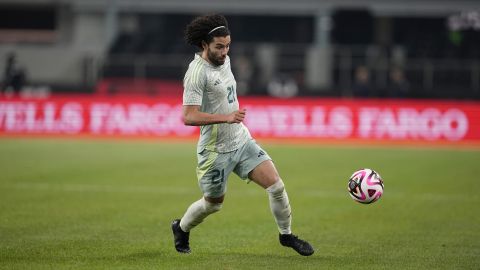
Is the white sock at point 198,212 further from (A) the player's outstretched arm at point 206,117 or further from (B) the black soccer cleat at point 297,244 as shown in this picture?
(A) the player's outstretched arm at point 206,117

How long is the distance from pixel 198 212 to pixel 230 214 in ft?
10.9

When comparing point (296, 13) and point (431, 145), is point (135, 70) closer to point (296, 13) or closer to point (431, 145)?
point (296, 13)

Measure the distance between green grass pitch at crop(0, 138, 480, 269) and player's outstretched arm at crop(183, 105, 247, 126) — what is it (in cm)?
135

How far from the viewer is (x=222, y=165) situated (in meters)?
9.09

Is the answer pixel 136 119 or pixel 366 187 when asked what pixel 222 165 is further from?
pixel 136 119

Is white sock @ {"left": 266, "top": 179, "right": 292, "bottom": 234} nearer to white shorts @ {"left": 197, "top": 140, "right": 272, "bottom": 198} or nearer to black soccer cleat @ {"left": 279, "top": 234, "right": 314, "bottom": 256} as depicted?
black soccer cleat @ {"left": 279, "top": 234, "right": 314, "bottom": 256}

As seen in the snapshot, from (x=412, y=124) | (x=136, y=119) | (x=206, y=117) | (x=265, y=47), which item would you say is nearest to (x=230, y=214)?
(x=206, y=117)

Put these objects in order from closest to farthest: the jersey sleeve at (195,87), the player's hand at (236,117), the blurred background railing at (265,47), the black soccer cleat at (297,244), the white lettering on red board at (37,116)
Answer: the player's hand at (236,117) < the jersey sleeve at (195,87) < the black soccer cleat at (297,244) < the white lettering on red board at (37,116) < the blurred background railing at (265,47)

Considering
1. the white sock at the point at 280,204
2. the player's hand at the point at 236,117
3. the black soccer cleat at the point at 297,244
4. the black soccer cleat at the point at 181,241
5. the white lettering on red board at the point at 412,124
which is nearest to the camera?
the player's hand at the point at 236,117

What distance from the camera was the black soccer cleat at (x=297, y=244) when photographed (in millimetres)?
9211

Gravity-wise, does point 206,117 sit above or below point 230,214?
above

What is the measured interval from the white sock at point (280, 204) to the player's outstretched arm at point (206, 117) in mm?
869

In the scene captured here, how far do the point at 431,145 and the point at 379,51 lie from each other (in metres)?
8.92

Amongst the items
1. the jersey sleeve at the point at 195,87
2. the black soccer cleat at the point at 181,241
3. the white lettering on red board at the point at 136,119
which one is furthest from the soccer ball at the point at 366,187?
the white lettering on red board at the point at 136,119
